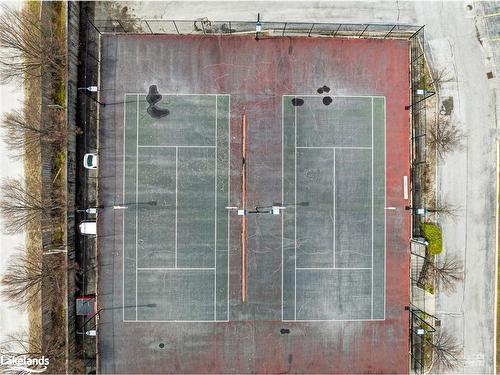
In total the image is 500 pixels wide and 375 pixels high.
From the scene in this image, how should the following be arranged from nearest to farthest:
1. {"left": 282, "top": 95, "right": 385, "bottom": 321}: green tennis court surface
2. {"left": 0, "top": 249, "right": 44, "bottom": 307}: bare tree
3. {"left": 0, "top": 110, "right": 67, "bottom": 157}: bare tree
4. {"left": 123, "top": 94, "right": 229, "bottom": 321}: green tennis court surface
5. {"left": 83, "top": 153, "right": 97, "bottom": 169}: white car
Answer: {"left": 0, "top": 249, "right": 44, "bottom": 307}: bare tree, {"left": 0, "top": 110, "right": 67, "bottom": 157}: bare tree, {"left": 83, "top": 153, "right": 97, "bottom": 169}: white car, {"left": 123, "top": 94, "right": 229, "bottom": 321}: green tennis court surface, {"left": 282, "top": 95, "right": 385, "bottom": 321}: green tennis court surface

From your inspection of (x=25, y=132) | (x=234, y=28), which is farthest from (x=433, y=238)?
(x=25, y=132)

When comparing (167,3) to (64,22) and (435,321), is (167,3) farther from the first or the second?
(435,321)

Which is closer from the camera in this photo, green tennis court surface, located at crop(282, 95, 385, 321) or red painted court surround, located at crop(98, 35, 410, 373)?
red painted court surround, located at crop(98, 35, 410, 373)

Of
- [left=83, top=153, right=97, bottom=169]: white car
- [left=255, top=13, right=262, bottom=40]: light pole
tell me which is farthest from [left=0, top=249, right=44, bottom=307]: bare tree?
[left=255, top=13, right=262, bottom=40]: light pole

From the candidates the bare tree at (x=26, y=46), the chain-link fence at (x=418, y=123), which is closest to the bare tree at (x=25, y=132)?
the bare tree at (x=26, y=46)

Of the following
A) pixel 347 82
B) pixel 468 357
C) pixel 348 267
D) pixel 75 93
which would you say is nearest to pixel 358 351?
pixel 348 267

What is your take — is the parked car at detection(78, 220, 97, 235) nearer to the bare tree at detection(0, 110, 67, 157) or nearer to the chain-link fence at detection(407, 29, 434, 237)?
the bare tree at detection(0, 110, 67, 157)

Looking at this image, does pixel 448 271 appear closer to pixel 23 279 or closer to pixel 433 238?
pixel 433 238

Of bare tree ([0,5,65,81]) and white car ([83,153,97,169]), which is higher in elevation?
bare tree ([0,5,65,81])
